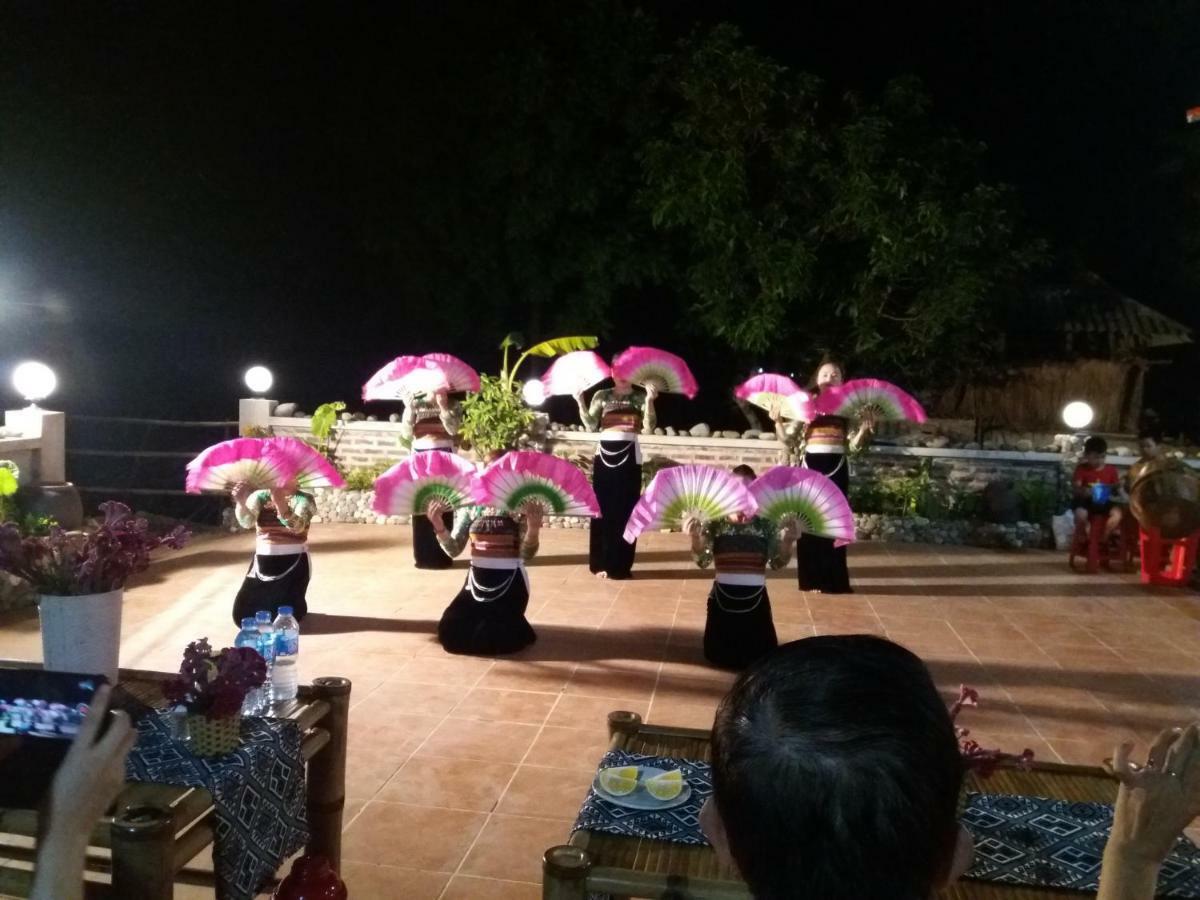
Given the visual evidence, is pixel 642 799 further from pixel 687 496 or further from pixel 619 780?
pixel 687 496

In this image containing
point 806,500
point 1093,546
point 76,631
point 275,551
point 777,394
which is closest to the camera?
point 76,631

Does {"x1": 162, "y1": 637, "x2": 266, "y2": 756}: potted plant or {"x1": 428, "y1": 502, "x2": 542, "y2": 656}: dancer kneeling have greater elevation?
{"x1": 162, "y1": 637, "x2": 266, "y2": 756}: potted plant

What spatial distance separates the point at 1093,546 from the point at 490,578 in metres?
5.91

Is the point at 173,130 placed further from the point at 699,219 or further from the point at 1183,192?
the point at 1183,192

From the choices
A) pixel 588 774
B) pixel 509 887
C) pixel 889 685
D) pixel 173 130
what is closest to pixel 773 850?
pixel 889 685

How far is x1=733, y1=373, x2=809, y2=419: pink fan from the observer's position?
302 inches

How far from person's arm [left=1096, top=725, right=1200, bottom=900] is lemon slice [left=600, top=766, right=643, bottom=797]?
1051 mm

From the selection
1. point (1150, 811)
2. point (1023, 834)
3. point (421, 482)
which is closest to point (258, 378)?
point (421, 482)

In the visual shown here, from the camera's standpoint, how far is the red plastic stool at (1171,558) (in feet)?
27.0

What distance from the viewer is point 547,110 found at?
1210 cm

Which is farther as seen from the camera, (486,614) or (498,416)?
(498,416)

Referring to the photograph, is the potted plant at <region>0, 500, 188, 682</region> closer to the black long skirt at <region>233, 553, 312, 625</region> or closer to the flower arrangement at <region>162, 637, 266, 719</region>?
the flower arrangement at <region>162, 637, 266, 719</region>

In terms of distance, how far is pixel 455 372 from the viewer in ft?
26.3

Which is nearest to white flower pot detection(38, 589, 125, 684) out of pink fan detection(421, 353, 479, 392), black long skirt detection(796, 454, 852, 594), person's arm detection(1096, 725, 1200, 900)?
person's arm detection(1096, 725, 1200, 900)
